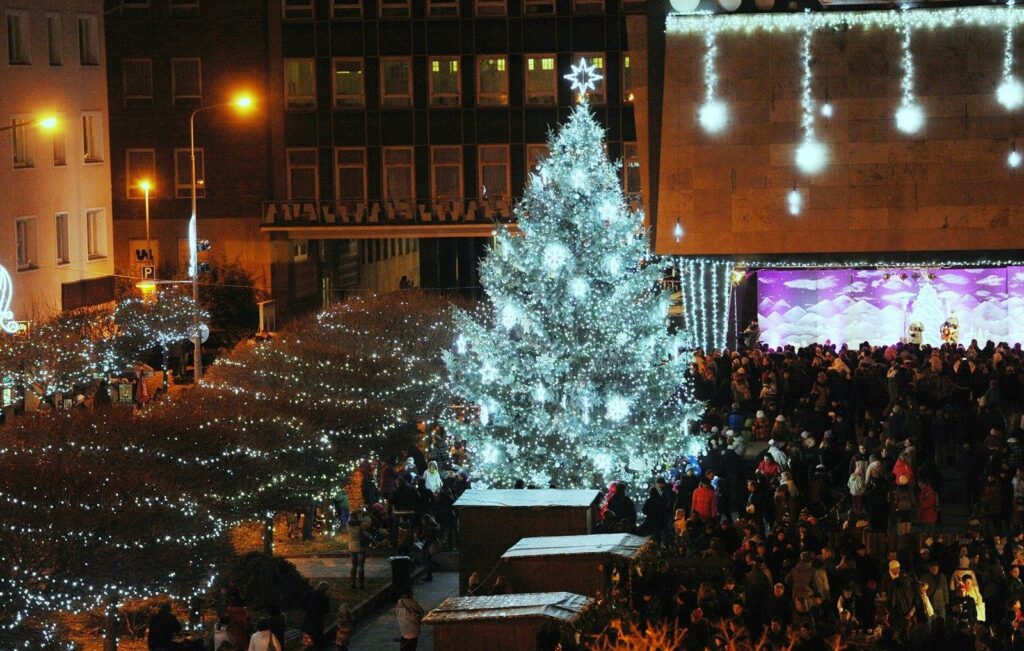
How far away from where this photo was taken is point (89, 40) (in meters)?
53.3

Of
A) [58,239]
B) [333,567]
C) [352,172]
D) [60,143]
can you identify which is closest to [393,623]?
[333,567]

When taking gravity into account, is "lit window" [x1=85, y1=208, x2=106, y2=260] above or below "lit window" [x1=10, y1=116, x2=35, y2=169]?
below

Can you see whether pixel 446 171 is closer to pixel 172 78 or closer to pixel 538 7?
pixel 538 7

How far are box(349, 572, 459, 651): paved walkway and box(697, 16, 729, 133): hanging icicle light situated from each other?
19.5m

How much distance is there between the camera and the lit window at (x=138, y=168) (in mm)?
65375

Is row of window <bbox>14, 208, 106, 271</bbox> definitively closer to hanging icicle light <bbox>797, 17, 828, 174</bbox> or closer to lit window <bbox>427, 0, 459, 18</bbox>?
lit window <bbox>427, 0, 459, 18</bbox>

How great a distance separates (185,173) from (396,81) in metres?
8.03

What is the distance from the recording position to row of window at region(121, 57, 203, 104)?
65.3 metres

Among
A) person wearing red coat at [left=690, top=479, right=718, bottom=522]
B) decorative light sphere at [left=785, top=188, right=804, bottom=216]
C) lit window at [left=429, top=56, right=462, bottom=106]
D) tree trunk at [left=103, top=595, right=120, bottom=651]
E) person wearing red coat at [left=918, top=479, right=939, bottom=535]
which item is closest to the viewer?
tree trunk at [left=103, top=595, right=120, bottom=651]

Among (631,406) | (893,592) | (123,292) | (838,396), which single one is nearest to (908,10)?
(838,396)

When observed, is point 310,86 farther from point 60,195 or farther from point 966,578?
point 966,578

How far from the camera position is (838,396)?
32.0m

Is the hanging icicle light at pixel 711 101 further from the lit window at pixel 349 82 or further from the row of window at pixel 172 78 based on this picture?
the row of window at pixel 172 78

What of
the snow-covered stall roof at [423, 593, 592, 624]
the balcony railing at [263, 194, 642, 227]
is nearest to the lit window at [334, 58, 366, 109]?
the balcony railing at [263, 194, 642, 227]
